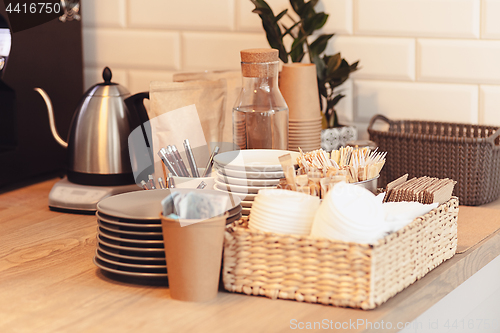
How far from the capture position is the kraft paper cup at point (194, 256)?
756 mm

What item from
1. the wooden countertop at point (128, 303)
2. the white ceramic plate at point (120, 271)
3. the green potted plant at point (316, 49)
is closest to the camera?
the wooden countertop at point (128, 303)

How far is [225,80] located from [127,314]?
737mm

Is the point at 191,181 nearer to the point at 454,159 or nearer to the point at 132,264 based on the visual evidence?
the point at 132,264

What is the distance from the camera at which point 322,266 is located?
2.52 feet

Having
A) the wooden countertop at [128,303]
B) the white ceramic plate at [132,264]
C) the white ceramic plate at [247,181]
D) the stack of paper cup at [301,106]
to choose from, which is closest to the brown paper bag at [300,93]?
the stack of paper cup at [301,106]

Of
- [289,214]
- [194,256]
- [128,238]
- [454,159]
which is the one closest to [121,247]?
[128,238]

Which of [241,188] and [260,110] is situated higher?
[260,110]

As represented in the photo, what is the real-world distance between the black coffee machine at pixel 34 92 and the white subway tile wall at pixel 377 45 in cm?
22

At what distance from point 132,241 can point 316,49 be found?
80cm

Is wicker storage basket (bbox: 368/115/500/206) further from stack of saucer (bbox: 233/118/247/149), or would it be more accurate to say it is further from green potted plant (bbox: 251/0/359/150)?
stack of saucer (bbox: 233/118/247/149)

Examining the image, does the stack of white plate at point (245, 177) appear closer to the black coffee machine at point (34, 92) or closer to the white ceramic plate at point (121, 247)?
the white ceramic plate at point (121, 247)

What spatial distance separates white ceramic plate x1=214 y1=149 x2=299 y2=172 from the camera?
0.99m

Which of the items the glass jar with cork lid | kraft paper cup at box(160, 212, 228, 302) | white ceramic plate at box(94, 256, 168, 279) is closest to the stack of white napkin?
kraft paper cup at box(160, 212, 228, 302)

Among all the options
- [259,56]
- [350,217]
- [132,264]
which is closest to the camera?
[350,217]
